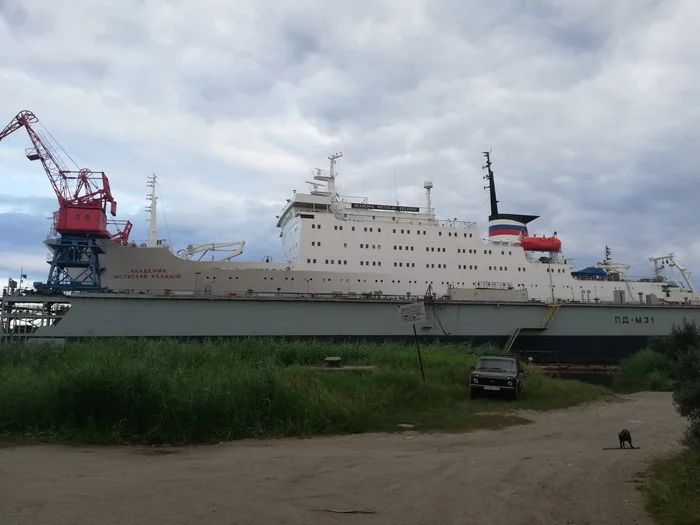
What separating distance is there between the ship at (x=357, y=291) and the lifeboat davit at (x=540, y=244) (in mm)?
74

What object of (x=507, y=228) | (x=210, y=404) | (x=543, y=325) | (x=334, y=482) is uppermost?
(x=507, y=228)

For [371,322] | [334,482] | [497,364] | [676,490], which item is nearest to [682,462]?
[676,490]

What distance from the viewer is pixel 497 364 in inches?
497

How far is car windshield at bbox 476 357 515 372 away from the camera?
12.5 m

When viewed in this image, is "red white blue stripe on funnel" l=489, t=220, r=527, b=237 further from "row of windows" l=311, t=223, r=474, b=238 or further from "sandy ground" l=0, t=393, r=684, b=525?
"sandy ground" l=0, t=393, r=684, b=525

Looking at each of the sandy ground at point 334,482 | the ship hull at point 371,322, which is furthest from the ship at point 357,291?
the sandy ground at point 334,482

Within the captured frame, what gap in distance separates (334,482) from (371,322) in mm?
22617

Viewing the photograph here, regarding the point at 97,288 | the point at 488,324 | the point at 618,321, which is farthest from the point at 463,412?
the point at 618,321

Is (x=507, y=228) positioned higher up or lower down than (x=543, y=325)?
higher up

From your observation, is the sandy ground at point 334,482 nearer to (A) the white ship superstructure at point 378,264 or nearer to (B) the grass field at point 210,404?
(B) the grass field at point 210,404

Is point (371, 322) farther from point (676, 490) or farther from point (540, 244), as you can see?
point (676, 490)

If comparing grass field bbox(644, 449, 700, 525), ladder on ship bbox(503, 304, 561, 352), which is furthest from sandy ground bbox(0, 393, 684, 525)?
ladder on ship bbox(503, 304, 561, 352)

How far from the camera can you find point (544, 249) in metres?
36.0

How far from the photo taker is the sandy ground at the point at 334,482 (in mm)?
4309
